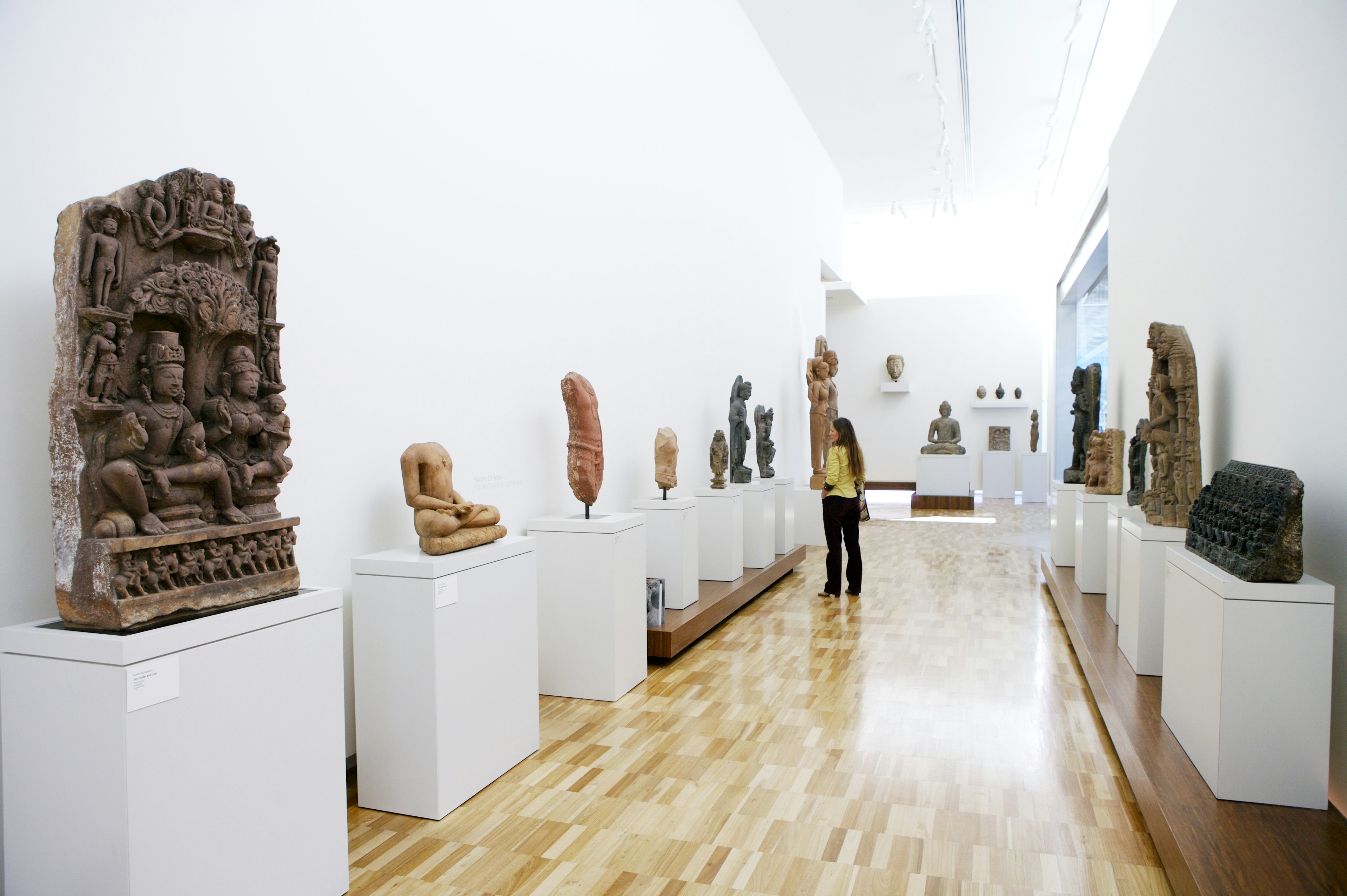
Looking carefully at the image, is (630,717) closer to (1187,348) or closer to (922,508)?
(1187,348)

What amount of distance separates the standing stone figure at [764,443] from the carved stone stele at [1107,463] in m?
3.52

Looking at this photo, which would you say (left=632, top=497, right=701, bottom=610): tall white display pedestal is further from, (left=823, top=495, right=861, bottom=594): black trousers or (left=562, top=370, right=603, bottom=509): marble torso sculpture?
(left=823, top=495, right=861, bottom=594): black trousers

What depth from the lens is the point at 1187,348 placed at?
195 inches

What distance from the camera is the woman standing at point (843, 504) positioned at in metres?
7.71

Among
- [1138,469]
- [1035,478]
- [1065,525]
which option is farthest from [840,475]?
[1035,478]

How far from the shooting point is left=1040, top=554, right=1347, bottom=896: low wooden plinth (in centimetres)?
259

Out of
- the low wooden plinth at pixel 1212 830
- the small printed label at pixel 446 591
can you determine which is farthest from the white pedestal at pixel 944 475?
the small printed label at pixel 446 591

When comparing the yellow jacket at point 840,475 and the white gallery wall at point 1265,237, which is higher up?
the white gallery wall at point 1265,237

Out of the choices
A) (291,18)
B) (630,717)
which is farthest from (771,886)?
(291,18)

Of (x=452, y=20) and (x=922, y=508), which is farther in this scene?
(x=922, y=508)

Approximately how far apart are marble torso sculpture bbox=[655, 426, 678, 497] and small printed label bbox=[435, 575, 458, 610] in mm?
3125

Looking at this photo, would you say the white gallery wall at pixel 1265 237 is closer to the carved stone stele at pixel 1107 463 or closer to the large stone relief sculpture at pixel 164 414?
the carved stone stele at pixel 1107 463

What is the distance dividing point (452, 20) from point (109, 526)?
3.50 meters

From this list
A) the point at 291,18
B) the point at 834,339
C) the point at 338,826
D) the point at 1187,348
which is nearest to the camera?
the point at 338,826
